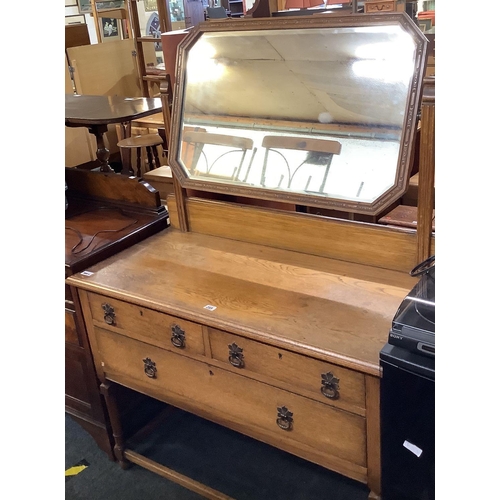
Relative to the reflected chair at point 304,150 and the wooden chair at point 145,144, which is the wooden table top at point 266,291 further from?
the wooden chair at point 145,144

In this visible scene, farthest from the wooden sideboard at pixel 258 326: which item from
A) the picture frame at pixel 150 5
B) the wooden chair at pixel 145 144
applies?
the picture frame at pixel 150 5

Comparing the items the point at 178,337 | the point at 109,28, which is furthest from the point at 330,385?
the point at 109,28

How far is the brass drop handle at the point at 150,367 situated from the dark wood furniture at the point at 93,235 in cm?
25

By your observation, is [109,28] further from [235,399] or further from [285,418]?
[285,418]

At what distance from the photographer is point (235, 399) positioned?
55.3 inches

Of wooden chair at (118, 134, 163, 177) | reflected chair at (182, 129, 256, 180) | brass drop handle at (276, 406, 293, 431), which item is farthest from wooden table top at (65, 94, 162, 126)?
brass drop handle at (276, 406, 293, 431)

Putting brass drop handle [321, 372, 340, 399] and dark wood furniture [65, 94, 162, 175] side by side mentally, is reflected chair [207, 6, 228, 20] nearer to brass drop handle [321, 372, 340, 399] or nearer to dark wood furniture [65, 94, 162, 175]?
dark wood furniture [65, 94, 162, 175]

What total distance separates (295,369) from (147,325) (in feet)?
1.51

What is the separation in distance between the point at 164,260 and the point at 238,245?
0.22 m

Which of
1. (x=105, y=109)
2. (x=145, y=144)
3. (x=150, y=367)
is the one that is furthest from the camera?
(x=145, y=144)

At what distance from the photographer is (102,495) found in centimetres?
179

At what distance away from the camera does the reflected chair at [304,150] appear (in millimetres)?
1452
